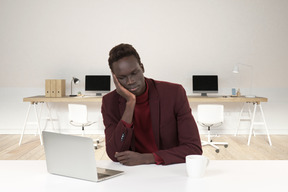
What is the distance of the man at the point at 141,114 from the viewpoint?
1762 millimetres

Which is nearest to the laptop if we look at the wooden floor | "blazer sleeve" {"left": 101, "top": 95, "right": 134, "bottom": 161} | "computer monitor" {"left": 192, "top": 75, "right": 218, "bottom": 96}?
"blazer sleeve" {"left": 101, "top": 95, "right": 134, "bottom": 161}

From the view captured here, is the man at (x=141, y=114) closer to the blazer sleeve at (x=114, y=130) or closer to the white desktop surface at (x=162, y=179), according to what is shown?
the blazer sleeve at (x=114, y=130)

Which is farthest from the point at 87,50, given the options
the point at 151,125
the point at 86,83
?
the point at 151,125

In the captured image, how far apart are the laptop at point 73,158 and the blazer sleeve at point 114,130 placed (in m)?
0.34

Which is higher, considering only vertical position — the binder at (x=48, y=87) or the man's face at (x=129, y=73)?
the man's face at (x=129, y=73)

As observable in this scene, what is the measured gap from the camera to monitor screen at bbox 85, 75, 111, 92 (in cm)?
625

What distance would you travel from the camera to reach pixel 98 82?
626cm

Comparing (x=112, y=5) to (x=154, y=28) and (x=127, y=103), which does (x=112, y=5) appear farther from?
(x=127, y=103)

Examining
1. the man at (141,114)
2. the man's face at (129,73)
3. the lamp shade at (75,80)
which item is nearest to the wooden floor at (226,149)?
the lamp shade at (75,80)

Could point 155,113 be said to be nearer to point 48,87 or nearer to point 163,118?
point 163,118

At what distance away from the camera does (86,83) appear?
6.26 m

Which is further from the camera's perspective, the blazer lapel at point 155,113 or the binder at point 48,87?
the binder at point 48,87

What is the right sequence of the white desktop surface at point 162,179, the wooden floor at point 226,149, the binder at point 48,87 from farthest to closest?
the binder at point 48,87
the wooden floor at point 226,149
the white desktop surface at point 162,179

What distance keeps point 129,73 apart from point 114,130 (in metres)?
0.31
